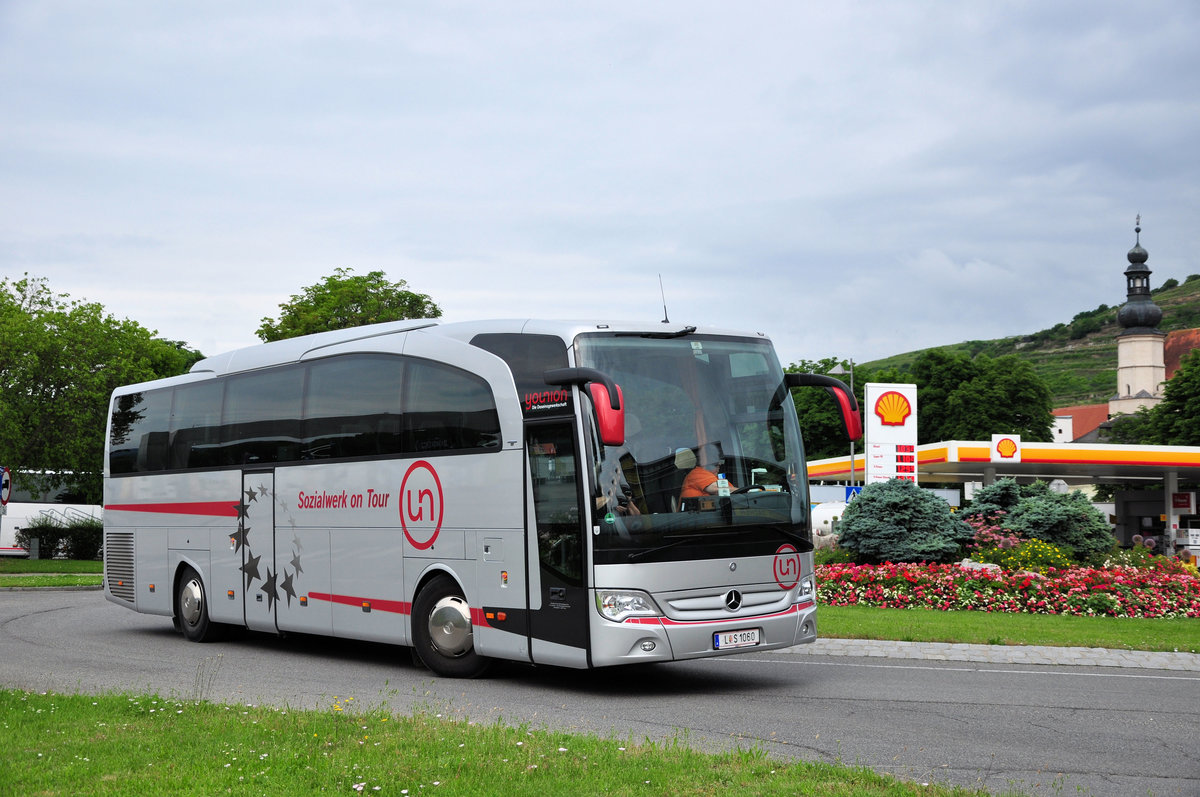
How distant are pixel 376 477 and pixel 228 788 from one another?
684cm

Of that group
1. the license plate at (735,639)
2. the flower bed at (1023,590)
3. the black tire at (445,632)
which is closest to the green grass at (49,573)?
the flower bed at (1023,590)

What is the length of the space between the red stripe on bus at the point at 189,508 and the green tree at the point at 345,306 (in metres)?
33.3

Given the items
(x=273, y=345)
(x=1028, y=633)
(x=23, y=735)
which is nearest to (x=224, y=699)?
(x=23, y=735)

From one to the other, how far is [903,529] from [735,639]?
1286 cm

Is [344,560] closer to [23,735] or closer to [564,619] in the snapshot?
[564,619]

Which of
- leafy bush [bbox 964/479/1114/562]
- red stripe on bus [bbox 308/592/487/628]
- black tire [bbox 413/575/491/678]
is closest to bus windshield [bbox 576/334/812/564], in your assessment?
red stripe on bus [bbox 308/592/487/628]

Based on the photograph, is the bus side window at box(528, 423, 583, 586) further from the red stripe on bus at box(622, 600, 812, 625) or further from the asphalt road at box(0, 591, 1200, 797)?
the asphalt road at box(0, 591, 1200, 797)

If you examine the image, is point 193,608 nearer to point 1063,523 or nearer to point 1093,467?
point 1063,523

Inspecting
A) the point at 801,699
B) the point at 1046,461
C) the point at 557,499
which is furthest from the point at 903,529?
the point at 1046,461

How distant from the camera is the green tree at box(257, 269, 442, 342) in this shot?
51.9 meters

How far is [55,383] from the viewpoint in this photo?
42.2 meters

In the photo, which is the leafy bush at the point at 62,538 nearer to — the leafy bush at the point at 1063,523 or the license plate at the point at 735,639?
the leafy bush at the point at 1063,523

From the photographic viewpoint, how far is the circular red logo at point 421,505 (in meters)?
12.4

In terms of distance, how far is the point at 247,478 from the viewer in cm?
1527
